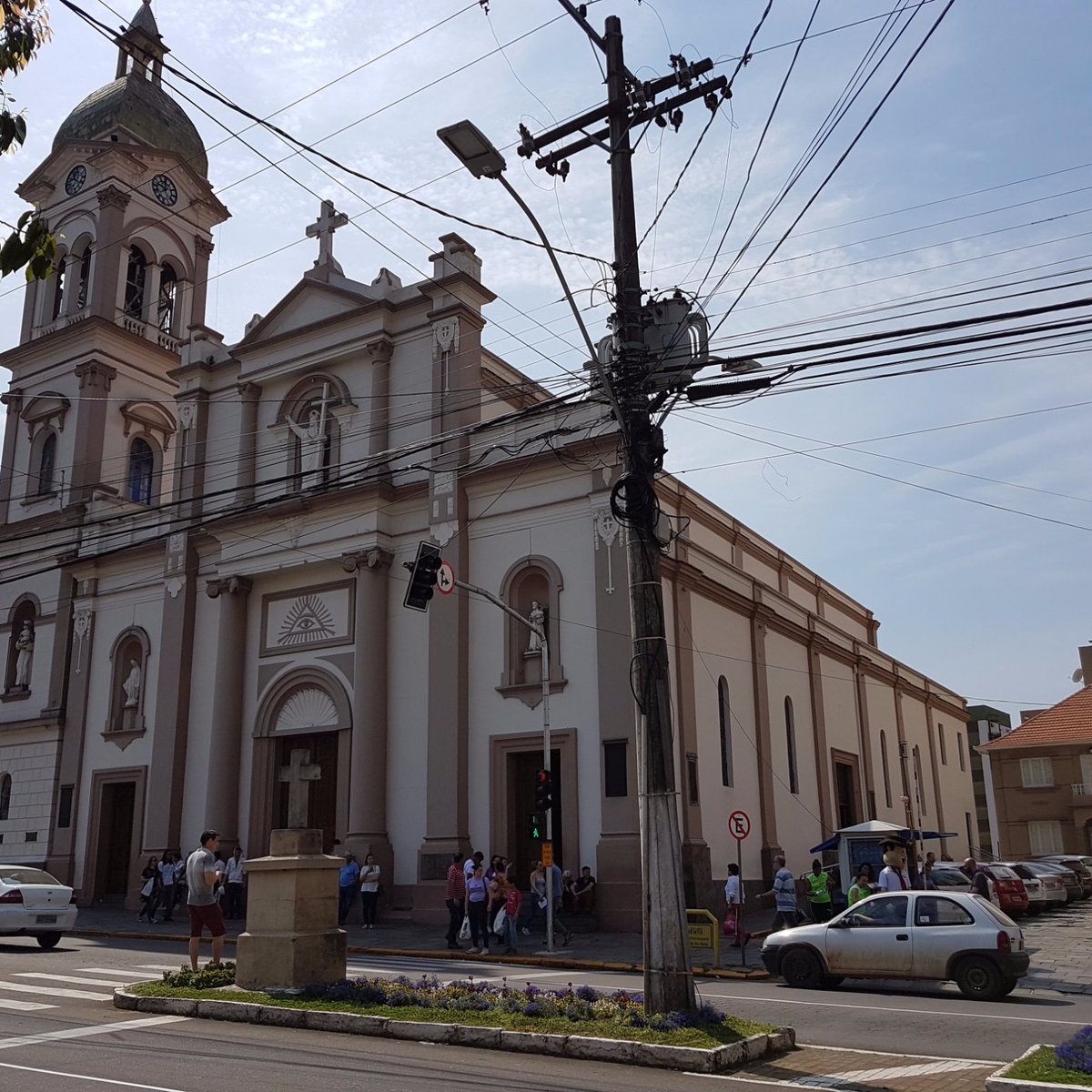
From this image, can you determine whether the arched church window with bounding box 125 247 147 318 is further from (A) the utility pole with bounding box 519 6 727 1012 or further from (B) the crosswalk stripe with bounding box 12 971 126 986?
(A) the utility pole with bounding box 519 6 727 1012

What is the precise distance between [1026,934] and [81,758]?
2500 centimetres

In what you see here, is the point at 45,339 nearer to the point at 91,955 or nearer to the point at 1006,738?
the point at 91,955

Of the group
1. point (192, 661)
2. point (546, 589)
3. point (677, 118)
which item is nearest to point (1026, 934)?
point (546, 589)

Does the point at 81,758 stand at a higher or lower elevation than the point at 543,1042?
higher

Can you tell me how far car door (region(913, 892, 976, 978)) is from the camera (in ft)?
49.2

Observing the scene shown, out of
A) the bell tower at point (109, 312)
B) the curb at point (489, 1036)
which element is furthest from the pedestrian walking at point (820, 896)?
the bell tower at point (109, 312)

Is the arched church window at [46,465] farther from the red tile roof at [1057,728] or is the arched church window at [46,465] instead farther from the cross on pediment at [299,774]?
the red tile roof at [1057,728]

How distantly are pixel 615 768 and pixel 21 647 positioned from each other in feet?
72.0

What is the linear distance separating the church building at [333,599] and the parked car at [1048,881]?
18.6ft

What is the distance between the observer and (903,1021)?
12.5m

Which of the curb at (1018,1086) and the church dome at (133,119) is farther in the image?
the church dome at (133,119)

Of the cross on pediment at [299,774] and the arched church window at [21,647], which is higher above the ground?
the arched church window at [21,647]

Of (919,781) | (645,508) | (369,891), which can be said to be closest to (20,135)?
(645,508)

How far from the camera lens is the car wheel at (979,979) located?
14617 millimetres
